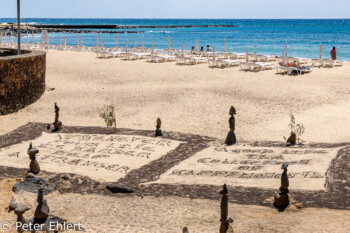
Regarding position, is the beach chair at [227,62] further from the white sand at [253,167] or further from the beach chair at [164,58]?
the white sand at [253,167]

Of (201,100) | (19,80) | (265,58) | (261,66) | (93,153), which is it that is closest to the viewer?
(93,153)

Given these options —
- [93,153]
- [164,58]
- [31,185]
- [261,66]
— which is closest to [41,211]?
[31,185]

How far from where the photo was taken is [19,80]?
1627cm

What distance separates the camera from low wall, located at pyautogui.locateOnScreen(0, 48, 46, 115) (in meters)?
15.5

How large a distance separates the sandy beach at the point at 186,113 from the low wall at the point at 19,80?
1.12 feet

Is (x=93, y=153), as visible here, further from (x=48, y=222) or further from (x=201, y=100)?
(x=201, y=100)

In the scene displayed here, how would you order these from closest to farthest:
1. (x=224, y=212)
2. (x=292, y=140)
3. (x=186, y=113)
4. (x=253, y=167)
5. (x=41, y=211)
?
1. (x=224, y=212)
2. (x=41, y=211)
3. (x=253, y=167)
4. (x=292, y=140)
5. (x=186, y=113)

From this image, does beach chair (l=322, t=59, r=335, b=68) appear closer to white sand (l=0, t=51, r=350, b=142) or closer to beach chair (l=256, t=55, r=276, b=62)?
white sand (l=0, t=51, r=350, b=142)

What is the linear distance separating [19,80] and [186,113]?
5514 millimetres

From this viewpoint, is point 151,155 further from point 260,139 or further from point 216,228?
point 216,228

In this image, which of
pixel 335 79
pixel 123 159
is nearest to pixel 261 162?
pixel 123 159

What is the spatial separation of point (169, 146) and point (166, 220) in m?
4.48

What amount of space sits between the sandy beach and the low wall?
341 millimetres

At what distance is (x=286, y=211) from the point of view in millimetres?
8156
